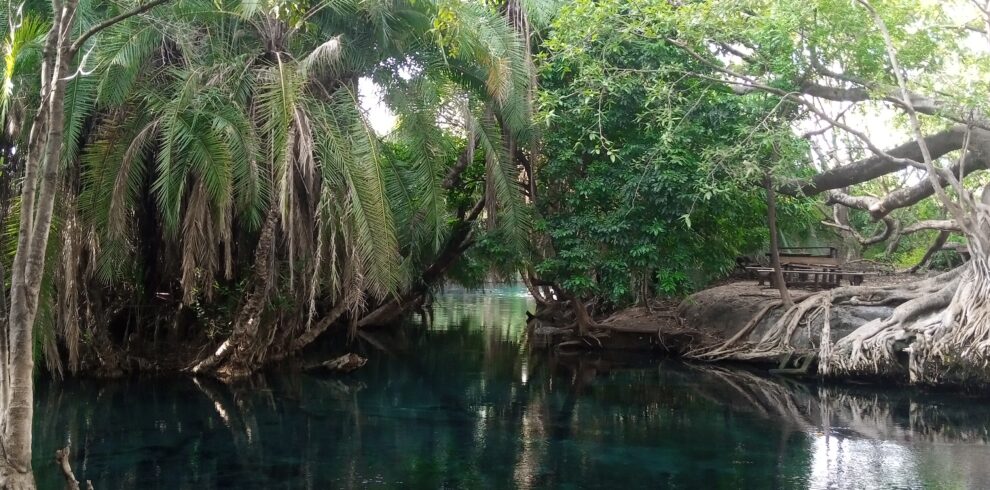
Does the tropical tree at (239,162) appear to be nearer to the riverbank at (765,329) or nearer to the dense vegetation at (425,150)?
the dense vegetation at (425,150)

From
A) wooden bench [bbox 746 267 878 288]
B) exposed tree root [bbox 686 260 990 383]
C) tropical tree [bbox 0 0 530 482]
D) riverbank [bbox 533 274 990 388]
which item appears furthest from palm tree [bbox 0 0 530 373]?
wooden bench [bbox 746 267 878 288]

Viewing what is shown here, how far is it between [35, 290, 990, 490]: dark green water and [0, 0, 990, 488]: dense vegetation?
1.17 metres

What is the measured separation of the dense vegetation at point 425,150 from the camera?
38.7 ft

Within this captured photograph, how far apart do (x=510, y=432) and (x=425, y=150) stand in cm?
526

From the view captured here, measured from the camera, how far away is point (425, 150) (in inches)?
536

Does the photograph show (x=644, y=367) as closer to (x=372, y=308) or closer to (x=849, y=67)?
(x=849, y=67)

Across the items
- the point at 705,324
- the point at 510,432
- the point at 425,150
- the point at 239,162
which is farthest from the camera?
the point at 705,324

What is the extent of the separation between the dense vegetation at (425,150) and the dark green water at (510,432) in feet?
3.83

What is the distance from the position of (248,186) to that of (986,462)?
10.1 meters

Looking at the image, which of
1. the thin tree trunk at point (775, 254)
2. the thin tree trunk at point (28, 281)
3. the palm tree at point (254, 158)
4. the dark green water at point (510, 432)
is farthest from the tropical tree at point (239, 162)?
the thin tree trunk at point (775, 254)

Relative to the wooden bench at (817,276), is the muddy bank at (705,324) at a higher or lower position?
lower

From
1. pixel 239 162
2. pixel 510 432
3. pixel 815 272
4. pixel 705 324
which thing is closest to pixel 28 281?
pixel 510 432

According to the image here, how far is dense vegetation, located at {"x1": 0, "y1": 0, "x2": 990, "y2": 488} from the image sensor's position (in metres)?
11.8

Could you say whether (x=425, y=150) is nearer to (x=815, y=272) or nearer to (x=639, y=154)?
(x=639, y=154)
